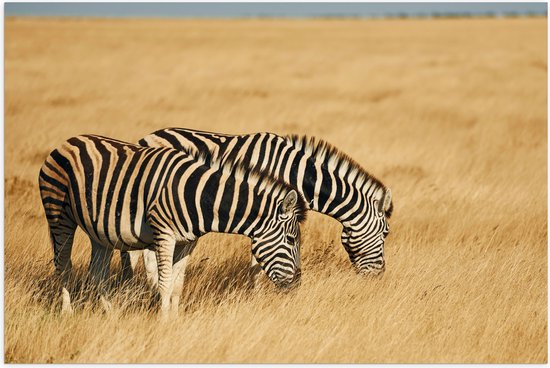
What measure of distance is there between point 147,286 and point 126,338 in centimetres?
106

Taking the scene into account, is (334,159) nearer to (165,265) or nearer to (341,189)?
(341,189)

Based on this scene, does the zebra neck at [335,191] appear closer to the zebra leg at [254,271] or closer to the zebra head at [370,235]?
the zebra head at [370,235]

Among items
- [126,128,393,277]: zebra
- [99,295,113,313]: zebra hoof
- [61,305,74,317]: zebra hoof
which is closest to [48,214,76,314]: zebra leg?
[61,305,74,317]: zebra hoof

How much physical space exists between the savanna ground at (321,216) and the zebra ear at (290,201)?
2.93 feet

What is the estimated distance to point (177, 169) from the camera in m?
6.02

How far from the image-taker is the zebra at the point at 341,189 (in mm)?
6848

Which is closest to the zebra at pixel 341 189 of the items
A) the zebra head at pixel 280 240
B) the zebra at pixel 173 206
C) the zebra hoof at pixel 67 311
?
the zebra at pixel 173 206

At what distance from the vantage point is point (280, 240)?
19.1 ft

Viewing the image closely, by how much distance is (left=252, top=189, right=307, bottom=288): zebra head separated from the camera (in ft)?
19.1

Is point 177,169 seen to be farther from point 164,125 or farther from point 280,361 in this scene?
point 164,125

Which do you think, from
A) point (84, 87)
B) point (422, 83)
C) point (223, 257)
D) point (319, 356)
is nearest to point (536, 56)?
point (422, 83)

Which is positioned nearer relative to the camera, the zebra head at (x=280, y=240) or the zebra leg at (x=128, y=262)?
the zebra head at (x=280, y=240)

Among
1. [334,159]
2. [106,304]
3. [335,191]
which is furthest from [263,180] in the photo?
[106,304]

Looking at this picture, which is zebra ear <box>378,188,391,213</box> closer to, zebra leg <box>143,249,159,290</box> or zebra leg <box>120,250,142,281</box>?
zebra leg <box>143,249,159,290</box>
